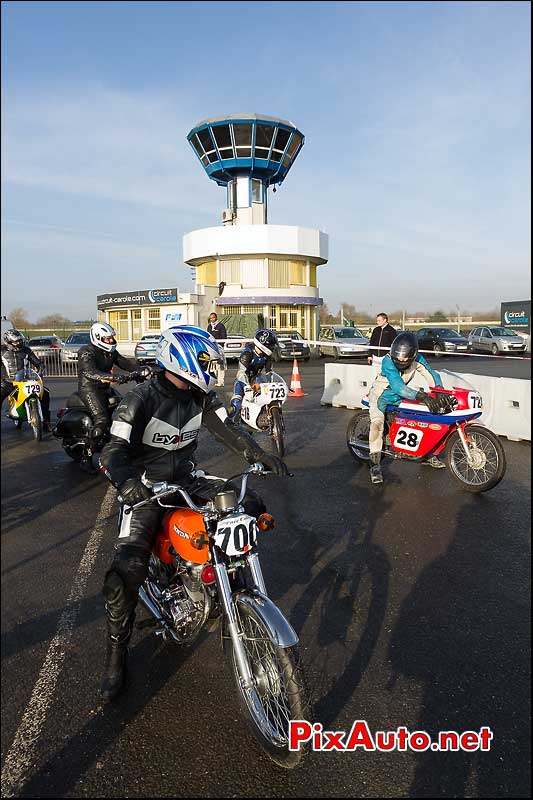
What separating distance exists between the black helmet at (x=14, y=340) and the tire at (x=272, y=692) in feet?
23.9

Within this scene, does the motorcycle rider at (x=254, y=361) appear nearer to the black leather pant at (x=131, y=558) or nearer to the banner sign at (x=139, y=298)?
the black leather pant at (x=131, y=558)

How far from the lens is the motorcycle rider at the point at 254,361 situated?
346 inches

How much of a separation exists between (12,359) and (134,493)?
7.15m

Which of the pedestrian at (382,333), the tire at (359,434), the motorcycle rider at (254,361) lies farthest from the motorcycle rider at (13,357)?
the pedestrian at (382,333)

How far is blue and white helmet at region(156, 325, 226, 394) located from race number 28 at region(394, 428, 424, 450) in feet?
14.4

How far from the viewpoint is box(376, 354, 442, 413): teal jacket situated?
6.77m

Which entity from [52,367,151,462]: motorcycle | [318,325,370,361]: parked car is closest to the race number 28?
[52,367,151,462]: motorcycle

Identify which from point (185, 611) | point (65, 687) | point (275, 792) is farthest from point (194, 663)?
point (275, 792)

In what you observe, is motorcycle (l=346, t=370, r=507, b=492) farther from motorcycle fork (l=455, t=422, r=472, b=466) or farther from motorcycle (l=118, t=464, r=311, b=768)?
motorcycle (l=118, t=464, r=311, b=768)

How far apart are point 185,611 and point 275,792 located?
1005 millimetres

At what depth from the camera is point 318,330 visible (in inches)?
1795

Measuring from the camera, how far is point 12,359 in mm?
8727

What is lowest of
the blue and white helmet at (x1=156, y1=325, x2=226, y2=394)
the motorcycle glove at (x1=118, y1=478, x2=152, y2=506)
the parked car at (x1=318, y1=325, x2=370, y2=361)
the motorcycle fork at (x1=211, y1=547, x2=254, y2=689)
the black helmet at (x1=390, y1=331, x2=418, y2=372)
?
the motorcycle fork at (x1=211, y1=547, x2=254, y2=689)

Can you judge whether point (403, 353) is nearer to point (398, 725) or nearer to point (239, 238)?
point (398, 725)
